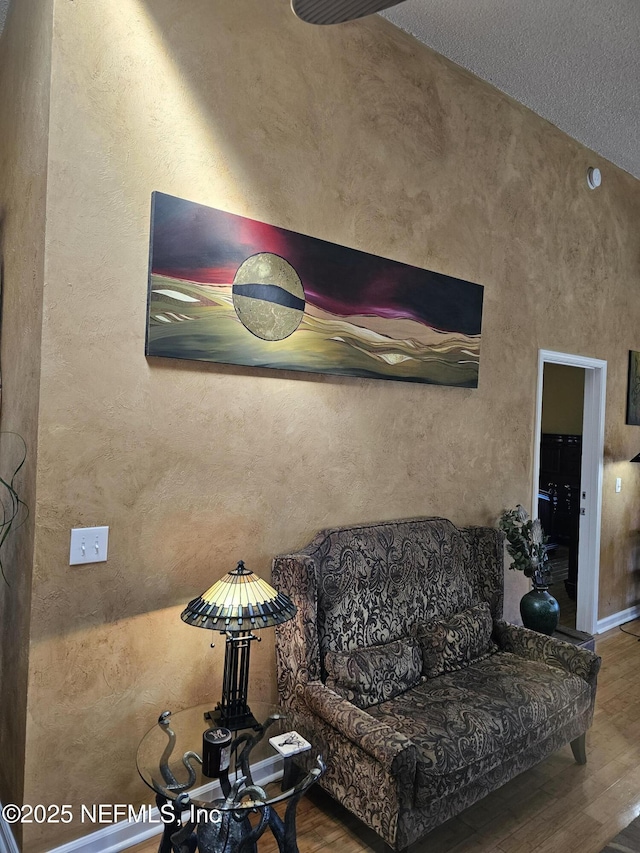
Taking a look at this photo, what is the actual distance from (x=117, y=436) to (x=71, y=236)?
28.4 inches

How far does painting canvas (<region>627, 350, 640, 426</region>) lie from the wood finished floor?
2.66 metres

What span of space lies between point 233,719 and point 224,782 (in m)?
0.29

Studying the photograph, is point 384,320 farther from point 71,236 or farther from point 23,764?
point 23,764

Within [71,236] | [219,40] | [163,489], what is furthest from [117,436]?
[219,40]

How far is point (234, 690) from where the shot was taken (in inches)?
79.8

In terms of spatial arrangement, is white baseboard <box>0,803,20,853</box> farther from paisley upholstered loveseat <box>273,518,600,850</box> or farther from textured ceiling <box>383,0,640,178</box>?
textured ceiling <box>383,0,640,178</box>

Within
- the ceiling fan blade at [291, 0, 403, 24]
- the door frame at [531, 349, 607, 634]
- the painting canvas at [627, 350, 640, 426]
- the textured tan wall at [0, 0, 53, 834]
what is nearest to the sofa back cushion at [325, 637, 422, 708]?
the textured tan wall at [0, 0, 53, 834]

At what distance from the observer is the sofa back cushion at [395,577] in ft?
8.07

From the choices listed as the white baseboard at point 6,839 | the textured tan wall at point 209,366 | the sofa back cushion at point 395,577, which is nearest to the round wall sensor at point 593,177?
Answer: the textured tan wall at point 209,366

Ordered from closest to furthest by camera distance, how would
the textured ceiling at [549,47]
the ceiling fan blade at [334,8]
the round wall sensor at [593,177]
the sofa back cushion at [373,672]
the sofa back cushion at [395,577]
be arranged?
the ceiling fan blade at [334,8] → the sofa back cushion at [373,672] → the sofa back cushion at [395,577] → the textured ceiling at [549,47] → the round wall sensor at [593,177]

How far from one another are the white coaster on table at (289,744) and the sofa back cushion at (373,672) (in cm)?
46

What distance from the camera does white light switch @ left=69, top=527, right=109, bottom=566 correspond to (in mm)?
1985

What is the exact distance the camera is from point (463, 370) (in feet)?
10.8

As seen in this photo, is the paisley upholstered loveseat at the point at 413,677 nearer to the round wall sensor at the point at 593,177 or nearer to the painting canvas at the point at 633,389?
the painting canvas at the point at 633,389
